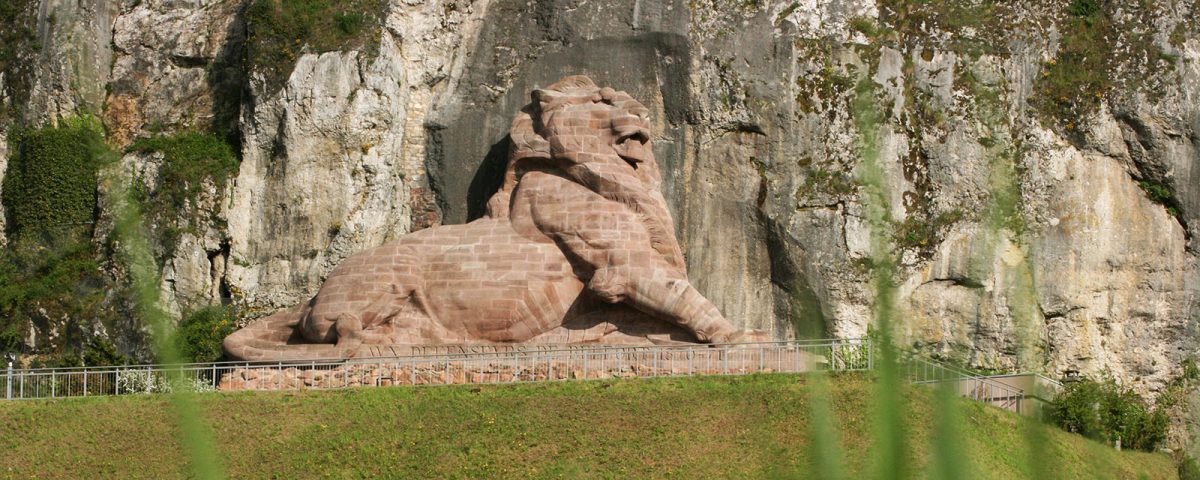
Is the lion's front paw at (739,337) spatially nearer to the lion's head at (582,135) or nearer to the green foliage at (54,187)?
the lion's head at (582,135)

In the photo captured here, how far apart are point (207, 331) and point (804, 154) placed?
1002cm

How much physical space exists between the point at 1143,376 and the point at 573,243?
981cm

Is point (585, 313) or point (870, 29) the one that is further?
point (870, 29)

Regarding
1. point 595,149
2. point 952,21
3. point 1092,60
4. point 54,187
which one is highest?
point 952,21

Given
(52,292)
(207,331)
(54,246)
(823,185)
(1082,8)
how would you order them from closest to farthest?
(207,331) → (823,185) → (52,292) → (1082,8) → (54,246)

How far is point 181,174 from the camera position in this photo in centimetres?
2642

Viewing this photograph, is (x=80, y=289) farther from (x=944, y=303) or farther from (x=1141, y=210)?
(x=1141, y=210)

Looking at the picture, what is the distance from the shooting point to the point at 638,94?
25047 mm

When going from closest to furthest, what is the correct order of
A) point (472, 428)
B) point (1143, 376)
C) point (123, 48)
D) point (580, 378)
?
point (472, 428)
point (580, 378)
point (1143, 376)
point (123, 48)

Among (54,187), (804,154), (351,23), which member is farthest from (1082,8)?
(54,187)

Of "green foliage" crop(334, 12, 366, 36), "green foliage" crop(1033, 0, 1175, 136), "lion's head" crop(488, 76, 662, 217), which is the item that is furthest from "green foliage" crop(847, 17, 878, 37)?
"green foliage" crop(334, 12, 366, 36)

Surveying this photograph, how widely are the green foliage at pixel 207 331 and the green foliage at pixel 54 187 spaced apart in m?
3.86

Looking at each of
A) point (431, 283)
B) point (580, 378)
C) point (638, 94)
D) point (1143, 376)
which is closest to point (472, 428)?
point (580, 378)

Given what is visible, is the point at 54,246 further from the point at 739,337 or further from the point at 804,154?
the point at 804,154
